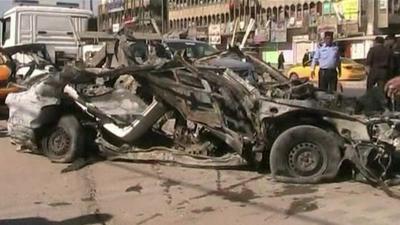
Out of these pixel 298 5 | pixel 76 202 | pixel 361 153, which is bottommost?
pixel 76 202

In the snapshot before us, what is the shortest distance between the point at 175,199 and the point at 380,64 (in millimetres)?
7096

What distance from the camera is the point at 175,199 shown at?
7012mm

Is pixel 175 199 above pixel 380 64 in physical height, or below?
below

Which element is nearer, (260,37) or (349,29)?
(349,29)

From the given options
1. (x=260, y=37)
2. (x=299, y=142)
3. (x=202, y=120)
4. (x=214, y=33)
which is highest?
(x=214, y=33)

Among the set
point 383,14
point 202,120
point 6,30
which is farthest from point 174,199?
point 383,14

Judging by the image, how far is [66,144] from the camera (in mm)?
9234

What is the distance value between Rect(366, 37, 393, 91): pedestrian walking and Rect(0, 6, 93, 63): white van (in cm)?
850

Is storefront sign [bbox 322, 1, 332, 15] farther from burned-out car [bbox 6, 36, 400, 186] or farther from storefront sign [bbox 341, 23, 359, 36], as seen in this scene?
burned-out car [bbox 6, 36, 400, 186]

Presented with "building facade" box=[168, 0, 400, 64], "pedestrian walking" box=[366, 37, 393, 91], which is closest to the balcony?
"building facade" box=[168, 0, 400, 64]

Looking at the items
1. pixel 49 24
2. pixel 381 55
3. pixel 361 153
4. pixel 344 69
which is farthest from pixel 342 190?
pixel 344 69

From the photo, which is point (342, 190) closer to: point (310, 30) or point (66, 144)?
point (66, 144)

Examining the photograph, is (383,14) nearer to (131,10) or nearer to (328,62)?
(328,62)

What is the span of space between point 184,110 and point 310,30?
4319 centimetres
